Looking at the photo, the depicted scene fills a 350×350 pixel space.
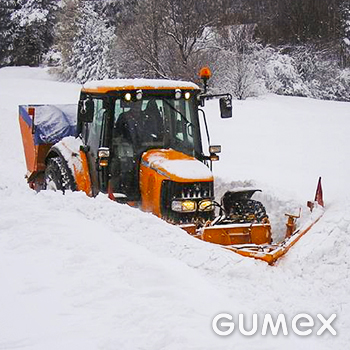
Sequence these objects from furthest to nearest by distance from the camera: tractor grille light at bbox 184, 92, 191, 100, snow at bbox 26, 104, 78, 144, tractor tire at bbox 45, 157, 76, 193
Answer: snow at bbox 26, 104, 78, 144 → tractor tire at bbox 45, 157, 76, 193 → tractor grille light at bbox 184, 92, 191, 100

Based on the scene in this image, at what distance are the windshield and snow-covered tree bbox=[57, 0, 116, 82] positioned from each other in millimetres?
21224

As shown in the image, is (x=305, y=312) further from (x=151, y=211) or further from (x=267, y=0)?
(x=267, y=0)

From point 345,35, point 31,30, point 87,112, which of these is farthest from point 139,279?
point 31,30

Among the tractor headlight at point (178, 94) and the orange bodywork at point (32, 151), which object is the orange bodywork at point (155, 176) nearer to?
the tractor headlight at point (178, 94)

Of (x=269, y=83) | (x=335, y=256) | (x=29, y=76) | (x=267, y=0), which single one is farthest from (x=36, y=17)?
(x=335, y=256)

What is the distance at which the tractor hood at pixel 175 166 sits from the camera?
19.9 ft

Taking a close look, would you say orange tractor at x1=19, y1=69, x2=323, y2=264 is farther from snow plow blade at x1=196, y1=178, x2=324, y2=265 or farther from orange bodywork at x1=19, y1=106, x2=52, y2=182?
orange bodywork at x1=19, y1=106, x2=52, y2=182

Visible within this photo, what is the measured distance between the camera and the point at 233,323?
3656 millimetres

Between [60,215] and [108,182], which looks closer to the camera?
[60,215]

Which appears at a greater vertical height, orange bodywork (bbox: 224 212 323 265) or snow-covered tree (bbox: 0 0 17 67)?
snow-covered tree (bbox: 0 0 17 67)

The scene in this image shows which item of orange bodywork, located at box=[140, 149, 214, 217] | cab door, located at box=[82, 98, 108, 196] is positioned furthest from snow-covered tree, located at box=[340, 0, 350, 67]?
orange bodywork, located at box=[140, 149, 214, 217]

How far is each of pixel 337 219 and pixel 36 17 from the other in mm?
32098

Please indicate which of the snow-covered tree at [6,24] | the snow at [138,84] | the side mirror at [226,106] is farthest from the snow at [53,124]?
the snow-covered tree at [6,24]

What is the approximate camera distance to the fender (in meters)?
7.16
